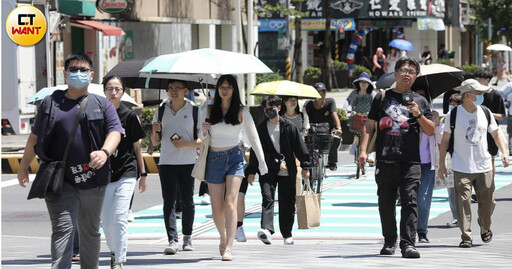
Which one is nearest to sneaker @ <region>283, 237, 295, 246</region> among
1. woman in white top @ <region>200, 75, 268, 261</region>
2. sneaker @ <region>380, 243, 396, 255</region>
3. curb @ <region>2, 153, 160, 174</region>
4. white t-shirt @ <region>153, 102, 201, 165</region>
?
white t-shirt @ <region>153, 102, 201, 165</region>

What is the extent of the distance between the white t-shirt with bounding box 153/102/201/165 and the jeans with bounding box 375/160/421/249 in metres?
2.02

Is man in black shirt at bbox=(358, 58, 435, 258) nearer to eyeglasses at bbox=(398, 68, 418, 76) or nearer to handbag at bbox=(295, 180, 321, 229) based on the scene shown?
eyeglasses at bbox=(398, 68, 418, 76)

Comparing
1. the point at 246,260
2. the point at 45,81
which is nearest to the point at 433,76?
the point at 246,260

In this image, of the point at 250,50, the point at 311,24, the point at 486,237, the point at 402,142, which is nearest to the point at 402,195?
the point at 402,142

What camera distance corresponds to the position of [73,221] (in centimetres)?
818

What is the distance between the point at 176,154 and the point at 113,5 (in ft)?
71.2

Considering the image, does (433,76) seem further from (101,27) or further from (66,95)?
(101,27)

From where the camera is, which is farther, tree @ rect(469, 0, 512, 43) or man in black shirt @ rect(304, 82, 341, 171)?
tree @ rect(469, 0, 512, 43)

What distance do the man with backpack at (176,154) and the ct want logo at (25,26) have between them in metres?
12.9

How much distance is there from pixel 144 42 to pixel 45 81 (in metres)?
12.5

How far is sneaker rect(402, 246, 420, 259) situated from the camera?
10.4m

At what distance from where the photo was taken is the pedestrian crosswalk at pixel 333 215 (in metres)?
14.2

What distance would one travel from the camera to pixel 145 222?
15414 mm

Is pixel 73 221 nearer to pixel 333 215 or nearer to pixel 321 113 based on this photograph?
pixel 333 215
